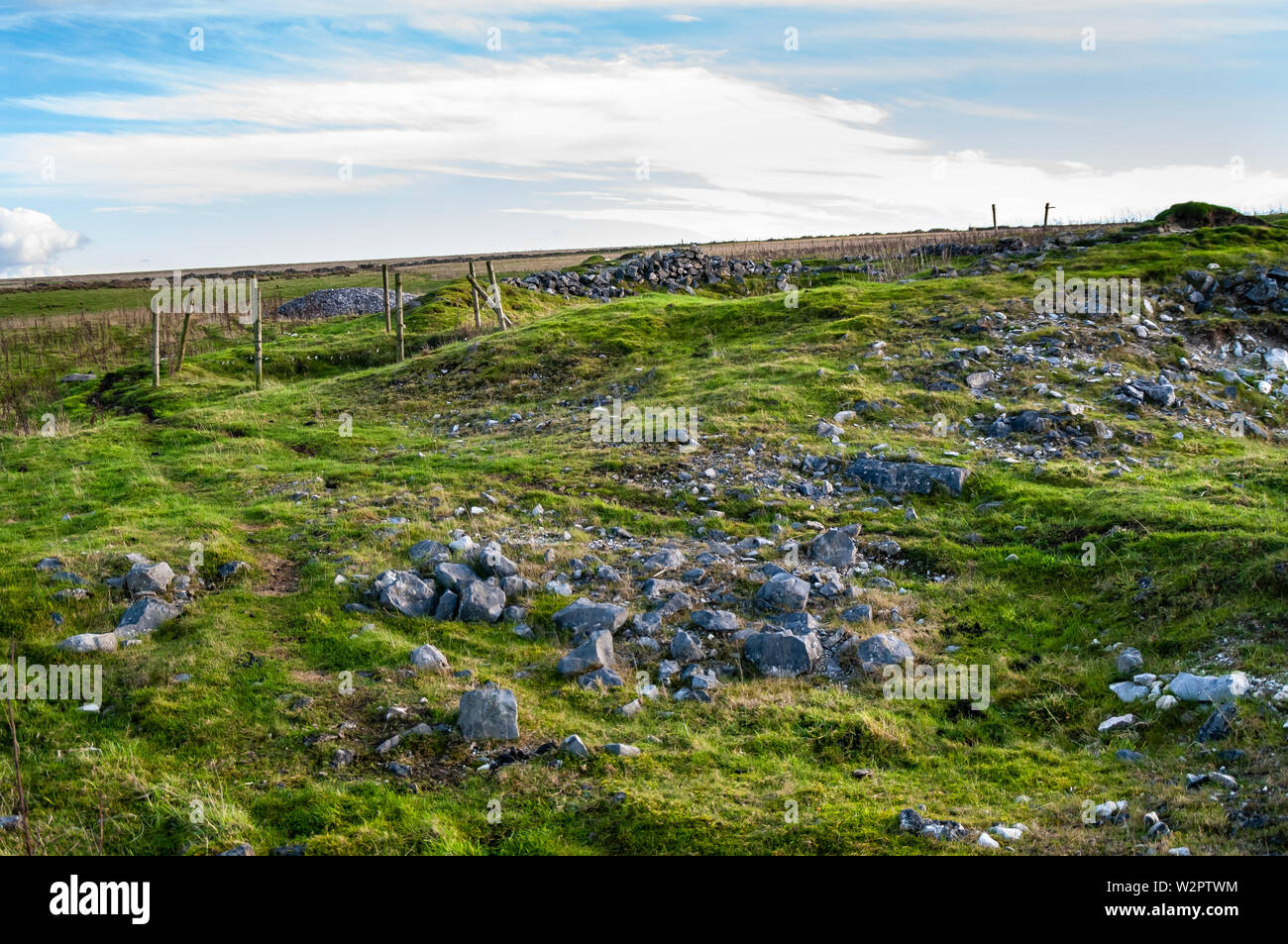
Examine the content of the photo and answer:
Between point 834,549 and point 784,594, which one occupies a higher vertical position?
point 834,549

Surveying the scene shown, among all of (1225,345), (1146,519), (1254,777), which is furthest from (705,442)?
(1225,345)

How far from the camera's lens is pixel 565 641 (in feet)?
32.8

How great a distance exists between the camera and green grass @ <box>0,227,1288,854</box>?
263 inches

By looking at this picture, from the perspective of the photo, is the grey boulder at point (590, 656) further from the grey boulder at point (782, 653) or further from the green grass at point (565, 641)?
the grey boulder at point (782, 653)

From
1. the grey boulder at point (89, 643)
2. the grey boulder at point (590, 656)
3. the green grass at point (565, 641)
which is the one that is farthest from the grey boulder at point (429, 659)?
the grey boulder at point (89, 643)

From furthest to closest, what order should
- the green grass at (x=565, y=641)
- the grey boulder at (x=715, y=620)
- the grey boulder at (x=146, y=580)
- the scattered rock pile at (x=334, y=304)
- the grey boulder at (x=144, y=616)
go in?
1. the scattered rock pile at (x=334, y=304)
2. the grey boulder at (x=146, y=580)
3. the grey boulder at (x=715, y=620)
4. the grey boulder at (x=144, y=616)
5. the green grass at (x=565, y=641)

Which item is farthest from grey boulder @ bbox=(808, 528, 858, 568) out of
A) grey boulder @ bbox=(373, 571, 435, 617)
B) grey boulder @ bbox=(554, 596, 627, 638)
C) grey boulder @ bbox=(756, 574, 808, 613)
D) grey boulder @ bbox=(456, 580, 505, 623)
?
grey boulder @ bbox=(373, 571, 435, 617)

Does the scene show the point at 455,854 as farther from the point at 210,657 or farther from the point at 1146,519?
the point at 1146,519

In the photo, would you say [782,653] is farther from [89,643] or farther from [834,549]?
[89,643]

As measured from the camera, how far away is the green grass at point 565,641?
6688 mm

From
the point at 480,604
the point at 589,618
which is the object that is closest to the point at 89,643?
the point at 480,604

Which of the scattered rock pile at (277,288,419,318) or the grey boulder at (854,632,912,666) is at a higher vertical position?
the scattered rock pile at (277,288,419,318)

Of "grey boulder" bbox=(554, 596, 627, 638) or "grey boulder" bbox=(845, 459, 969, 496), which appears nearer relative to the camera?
"grey boulder" bbox=(554, 596, 627, 638)

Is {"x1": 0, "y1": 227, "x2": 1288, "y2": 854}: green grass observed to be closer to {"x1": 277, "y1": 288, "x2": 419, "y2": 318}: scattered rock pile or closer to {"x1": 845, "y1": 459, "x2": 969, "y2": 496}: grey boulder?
{"x1": 845, "y1": 459, "x2": 969, "y2": 496}: grey boulder
